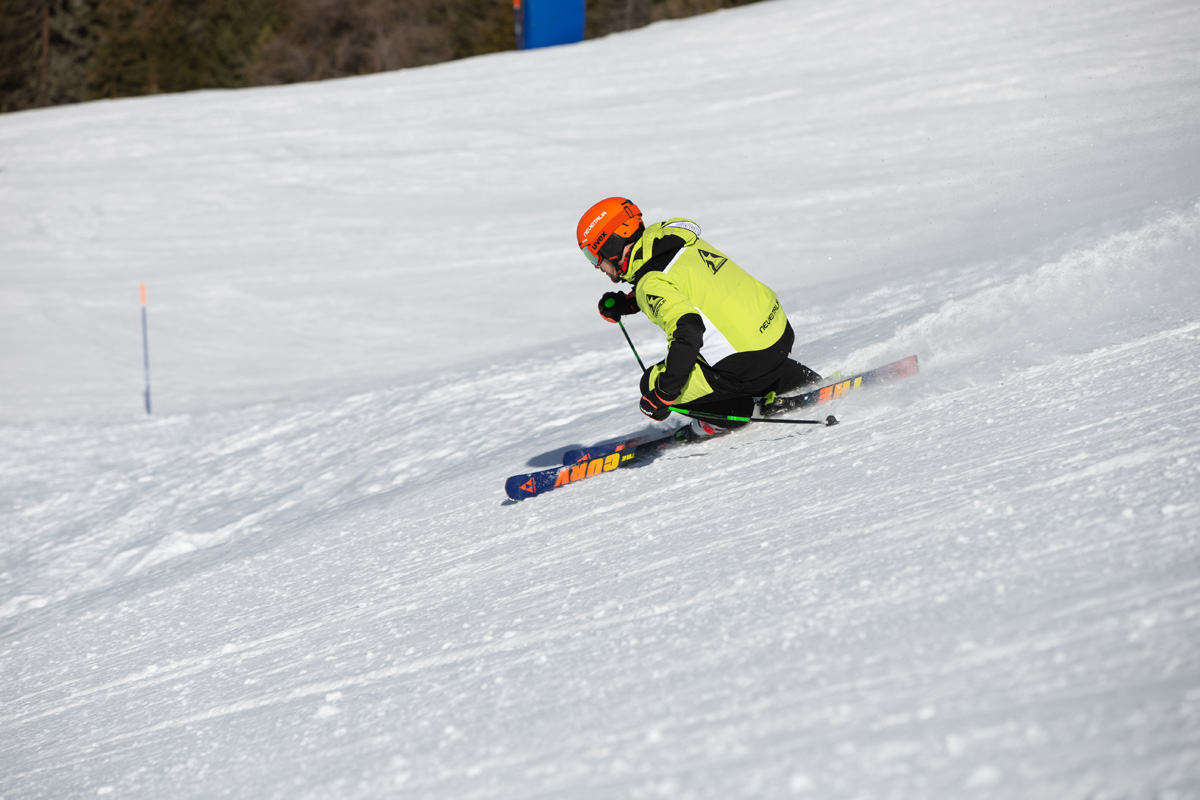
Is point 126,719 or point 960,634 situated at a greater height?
point 960,634

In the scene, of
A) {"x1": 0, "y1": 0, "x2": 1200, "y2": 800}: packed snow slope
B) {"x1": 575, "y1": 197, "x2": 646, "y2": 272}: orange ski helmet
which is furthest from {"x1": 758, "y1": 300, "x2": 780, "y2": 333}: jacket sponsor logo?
{"x1": 575, "y1": 197, "x2": 646, "y2": 272}: orange ski helmet

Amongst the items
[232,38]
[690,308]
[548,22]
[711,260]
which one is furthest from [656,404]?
[232,38]

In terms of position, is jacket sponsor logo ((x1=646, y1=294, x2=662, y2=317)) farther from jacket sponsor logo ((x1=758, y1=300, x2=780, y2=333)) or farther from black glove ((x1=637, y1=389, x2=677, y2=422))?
jacket sponsor logo ((x1=758, y1=300, x2=780, y2=333))

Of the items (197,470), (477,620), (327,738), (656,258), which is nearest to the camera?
(327,738)

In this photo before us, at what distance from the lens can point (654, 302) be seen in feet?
14.0

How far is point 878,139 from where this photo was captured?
45.4ft

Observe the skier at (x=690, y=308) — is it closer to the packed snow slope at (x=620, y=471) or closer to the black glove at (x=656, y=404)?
the black glove at (x=656, y=404)

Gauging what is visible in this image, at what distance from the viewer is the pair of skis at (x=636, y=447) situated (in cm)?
477

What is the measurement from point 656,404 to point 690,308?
1.67 feet

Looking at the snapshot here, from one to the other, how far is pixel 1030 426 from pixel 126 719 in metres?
3.82

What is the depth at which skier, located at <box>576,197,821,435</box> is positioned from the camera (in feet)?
14.0

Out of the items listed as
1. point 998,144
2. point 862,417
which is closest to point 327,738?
point 862,417

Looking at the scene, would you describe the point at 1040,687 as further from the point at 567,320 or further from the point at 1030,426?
the point at 567,320

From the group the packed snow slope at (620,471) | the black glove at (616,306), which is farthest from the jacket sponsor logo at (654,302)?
the packed snow slope at (620,471)
